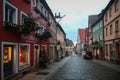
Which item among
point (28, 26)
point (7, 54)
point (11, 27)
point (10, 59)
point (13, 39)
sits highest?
point (28, 26)

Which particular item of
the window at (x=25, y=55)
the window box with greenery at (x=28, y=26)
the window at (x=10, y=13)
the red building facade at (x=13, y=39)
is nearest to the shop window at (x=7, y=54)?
the red building facade at (x=13, y=39)

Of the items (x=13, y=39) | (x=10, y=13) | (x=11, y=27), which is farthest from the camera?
(x=10, y=13)

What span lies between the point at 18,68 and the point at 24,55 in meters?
2.82

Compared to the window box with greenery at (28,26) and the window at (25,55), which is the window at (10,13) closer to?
the window box with greenery at (28,26)

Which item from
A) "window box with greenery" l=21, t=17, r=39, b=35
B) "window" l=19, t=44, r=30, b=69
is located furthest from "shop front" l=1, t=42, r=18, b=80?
"window" l=19, t=44, r=30, b=69

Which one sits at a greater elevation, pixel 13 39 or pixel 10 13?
pixel 10 13

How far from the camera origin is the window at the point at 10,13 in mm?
13508

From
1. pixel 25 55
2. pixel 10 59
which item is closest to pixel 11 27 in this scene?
pixel 10 59

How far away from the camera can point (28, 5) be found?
18203 mm

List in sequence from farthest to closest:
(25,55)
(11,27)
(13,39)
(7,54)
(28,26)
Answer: (25,55), (28,26), (13,39), (7,54), (11,27)

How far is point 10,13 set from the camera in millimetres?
14586

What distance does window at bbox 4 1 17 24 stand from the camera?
13508mm

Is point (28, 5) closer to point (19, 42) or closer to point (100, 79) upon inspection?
point (19, 42)

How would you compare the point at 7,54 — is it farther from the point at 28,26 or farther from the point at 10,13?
the point at 10,13
